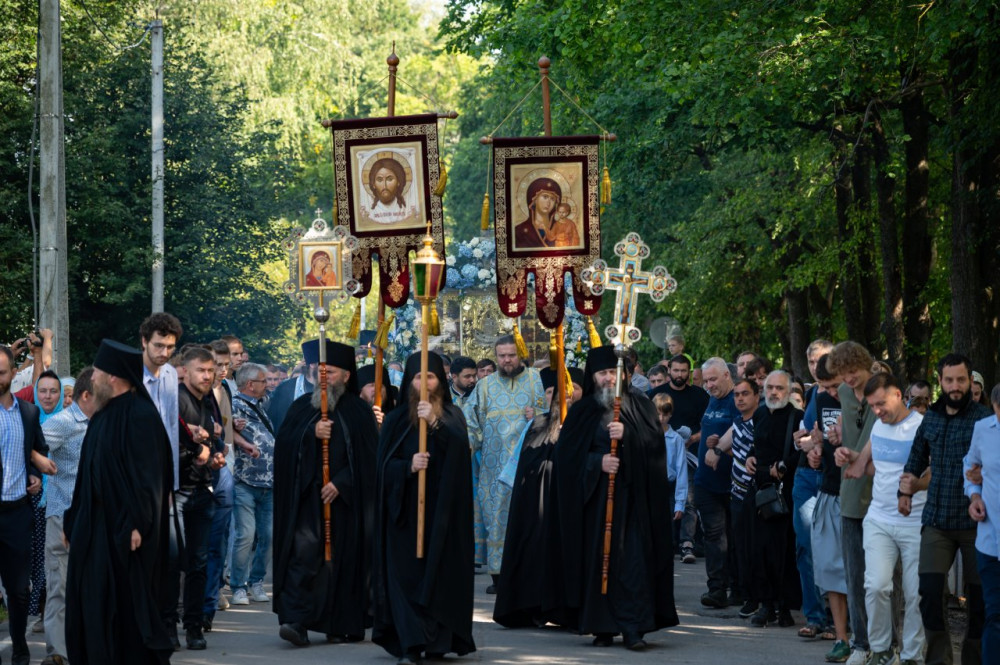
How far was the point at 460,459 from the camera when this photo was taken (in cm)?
1208

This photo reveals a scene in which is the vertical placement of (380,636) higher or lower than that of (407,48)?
lower

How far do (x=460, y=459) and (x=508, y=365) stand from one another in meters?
3.94

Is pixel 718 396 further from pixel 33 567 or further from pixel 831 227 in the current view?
pixel 831 227

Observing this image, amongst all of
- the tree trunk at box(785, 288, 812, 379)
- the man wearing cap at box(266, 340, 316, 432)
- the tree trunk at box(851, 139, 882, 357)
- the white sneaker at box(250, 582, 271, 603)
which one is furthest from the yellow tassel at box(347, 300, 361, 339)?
the tree trunk at box(785, 288, 812, 379)

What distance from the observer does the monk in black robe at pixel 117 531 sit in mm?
9734

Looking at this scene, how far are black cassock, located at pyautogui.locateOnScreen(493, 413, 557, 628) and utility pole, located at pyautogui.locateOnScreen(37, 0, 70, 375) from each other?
5.49 metres

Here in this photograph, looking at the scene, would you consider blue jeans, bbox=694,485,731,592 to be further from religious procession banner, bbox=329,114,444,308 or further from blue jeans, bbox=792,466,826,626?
religious procession banner, bbox=329,114,444,308

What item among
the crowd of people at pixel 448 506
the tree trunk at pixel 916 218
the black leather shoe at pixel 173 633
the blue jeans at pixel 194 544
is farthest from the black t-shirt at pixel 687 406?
the black leather shoe at pixel 173 633

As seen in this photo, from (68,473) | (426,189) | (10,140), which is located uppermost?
(10,140)

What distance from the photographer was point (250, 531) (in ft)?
48.3

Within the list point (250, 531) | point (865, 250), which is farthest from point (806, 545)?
point (865, 250)

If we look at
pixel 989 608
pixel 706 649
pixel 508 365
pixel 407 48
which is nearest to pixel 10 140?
pixel 508 365

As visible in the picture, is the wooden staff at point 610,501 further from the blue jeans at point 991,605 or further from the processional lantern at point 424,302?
the blue jeans at point 991,605

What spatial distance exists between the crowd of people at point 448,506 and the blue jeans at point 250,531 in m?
0.02
